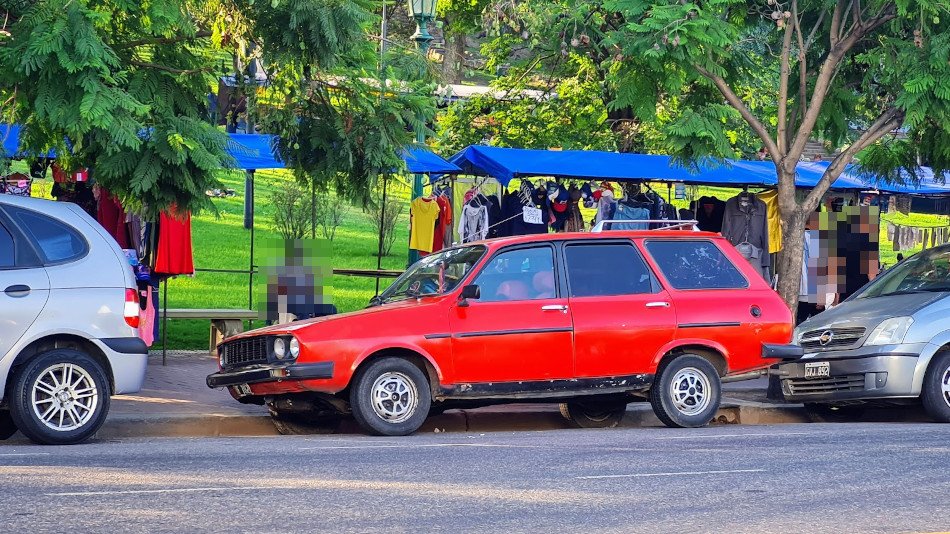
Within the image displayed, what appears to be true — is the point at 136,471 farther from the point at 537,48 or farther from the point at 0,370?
the point at 537,48

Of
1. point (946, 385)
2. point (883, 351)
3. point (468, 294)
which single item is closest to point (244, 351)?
point (468, 294)

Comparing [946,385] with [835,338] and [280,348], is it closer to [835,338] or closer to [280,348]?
[835,338]

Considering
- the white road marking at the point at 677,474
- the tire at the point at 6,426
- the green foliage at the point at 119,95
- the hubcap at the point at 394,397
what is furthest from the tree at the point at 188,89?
the white road marking at the point at 677,474

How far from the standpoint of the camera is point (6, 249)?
9.86 m

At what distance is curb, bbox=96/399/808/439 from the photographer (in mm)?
11445

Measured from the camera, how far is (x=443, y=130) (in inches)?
1035

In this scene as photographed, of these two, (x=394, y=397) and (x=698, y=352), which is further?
(x=698, y=352)

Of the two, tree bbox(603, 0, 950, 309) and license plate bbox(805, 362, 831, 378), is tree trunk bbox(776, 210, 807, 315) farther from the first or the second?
license plate bbox(805, 362, 831, 378)

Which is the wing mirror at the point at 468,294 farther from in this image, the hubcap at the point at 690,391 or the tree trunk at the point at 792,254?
the tree trunk at the point at 792,254

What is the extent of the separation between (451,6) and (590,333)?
16.1 metres

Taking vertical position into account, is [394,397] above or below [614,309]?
below

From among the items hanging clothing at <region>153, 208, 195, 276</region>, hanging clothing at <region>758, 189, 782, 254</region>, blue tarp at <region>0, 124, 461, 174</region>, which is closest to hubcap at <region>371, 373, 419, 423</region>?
blue tarp at <region>0, 124, 461, 174</region>

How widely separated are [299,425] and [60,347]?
271 centimetres

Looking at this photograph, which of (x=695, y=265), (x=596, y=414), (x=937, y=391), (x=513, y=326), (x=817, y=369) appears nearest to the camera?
(x=513, y=326)
